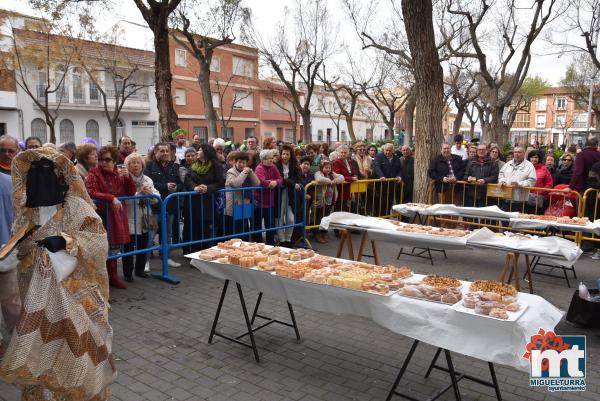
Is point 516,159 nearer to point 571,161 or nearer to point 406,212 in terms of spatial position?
point 571,161

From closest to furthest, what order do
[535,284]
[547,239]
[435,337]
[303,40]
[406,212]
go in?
1. [435,337]
2. [547,239]
3. [535,284]
4. [406,212]
5. [303,40]

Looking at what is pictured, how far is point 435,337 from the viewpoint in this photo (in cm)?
346

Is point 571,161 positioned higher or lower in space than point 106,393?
higher

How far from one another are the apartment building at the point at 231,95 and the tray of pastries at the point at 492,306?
36.9m

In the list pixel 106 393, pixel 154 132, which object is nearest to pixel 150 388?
pixel 106 393

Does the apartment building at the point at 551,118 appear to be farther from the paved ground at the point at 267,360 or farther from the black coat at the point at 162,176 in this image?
the paved ground at the point at 267,360

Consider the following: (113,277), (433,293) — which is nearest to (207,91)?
(113,277)

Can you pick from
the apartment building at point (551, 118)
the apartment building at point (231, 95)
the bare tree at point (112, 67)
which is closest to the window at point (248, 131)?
the apartment building at point (231, 95)

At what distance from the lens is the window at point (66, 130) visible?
36.9 meters

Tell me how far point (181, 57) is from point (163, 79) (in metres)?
31.8

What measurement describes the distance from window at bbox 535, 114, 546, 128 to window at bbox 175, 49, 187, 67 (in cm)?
6626

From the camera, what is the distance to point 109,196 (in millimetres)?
5977

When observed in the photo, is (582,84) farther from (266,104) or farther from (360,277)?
(360,277)

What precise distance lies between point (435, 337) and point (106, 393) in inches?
89.9
